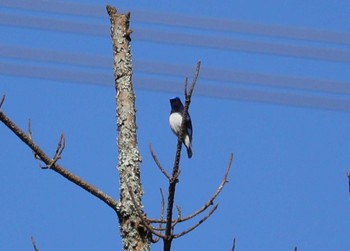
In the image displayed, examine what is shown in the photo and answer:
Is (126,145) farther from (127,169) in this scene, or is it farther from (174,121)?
(174,121)

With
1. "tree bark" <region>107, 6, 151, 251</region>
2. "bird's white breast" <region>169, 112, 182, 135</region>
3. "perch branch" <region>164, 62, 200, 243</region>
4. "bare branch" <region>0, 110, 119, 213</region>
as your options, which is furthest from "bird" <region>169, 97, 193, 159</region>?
"perch branch" <region>164, 62, 200, 243</region>

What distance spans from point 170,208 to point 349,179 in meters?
0.86

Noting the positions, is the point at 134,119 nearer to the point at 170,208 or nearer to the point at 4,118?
the point at 4,118

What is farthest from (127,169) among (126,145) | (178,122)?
(178,122)

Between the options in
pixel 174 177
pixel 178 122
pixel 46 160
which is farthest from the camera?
pixel 178 122

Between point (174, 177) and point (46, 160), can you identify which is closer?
point (174, 177)

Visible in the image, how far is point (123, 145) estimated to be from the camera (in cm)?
545

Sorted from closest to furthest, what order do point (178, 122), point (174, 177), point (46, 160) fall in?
point (174, 177) → point (46, 160) → point (178, 122)

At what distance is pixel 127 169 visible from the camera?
5324 mm

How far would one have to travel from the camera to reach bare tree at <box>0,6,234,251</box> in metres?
4.71

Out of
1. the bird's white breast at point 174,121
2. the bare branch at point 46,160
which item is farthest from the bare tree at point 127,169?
the bird's white breast at point 174,121

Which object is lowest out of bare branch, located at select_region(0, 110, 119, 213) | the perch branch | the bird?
the perch branch

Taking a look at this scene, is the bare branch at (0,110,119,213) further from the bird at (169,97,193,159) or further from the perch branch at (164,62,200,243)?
the bird at (169,97,193,159)

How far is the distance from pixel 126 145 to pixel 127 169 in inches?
7.1
